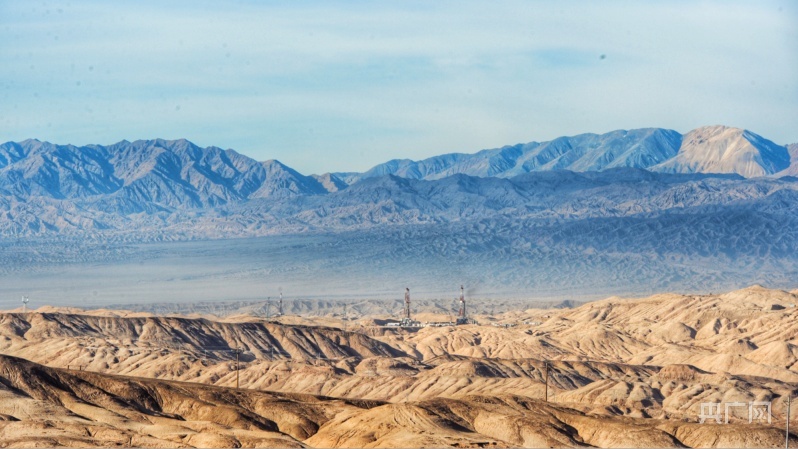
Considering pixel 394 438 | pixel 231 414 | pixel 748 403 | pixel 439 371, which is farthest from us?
pixel 439 371

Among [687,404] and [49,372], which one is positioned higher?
[49,372]

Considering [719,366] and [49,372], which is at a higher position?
[49,372]

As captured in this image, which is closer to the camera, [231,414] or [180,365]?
[231,414]

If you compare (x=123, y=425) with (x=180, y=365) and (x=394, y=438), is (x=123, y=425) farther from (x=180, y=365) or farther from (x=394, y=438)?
(x=180, y=365)

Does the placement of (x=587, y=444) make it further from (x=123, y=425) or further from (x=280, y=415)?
(x=123, y=425)

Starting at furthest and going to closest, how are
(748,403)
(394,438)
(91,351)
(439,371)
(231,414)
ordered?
(91,351), (439,371), (748,403), (231,414), (394,438)

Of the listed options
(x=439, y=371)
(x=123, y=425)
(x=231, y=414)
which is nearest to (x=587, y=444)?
(x=231, y=414)

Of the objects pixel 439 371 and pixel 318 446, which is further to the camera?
pixel 439 371

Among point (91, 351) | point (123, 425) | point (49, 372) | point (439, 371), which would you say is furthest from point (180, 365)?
point (123, 425)

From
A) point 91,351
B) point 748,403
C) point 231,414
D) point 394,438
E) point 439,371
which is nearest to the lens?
point 394,438
